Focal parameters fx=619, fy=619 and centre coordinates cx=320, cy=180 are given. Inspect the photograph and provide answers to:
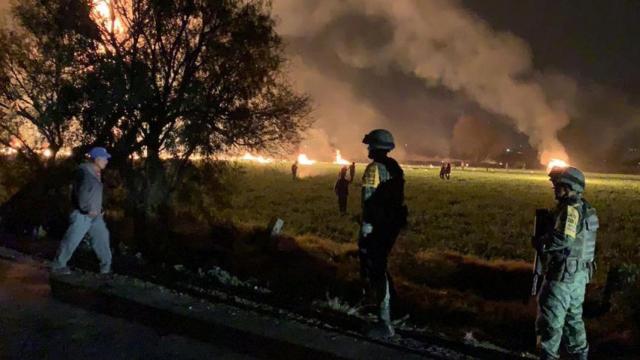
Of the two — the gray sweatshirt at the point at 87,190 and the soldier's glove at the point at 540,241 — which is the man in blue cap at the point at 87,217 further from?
the soldier's glove at the point at 540,241

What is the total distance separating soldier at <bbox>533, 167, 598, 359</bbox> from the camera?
4797mm

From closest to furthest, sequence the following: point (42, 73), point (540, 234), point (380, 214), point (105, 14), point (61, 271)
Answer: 1. point (380, 214)
2. point (540, 234)
3. point (61, 271)
4. point (105, 14)
5. point (42, 73)

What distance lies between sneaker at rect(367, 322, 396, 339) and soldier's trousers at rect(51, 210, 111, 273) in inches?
140

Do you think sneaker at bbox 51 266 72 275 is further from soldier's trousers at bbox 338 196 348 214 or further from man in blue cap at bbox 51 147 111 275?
soldier's trousers at bbox 338 196 348 214

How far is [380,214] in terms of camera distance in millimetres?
4977

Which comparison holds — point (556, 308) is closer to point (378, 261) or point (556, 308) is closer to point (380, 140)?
point (378, 261)

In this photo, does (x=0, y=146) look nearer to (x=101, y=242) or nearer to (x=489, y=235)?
(x=101, y=242)

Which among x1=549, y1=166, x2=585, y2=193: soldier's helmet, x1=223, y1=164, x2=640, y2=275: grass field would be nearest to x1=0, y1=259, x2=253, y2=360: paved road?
x1=549, y1=166, x2=585, y2=193: soldier's helmet

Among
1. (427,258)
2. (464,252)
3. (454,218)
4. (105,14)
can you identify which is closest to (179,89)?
(105,14)

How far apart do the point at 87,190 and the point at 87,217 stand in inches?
12.4

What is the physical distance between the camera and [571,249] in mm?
4820

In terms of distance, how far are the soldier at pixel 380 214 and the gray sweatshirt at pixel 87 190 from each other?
354cm

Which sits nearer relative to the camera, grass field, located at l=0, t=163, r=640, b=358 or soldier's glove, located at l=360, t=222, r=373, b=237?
soldier's glove, located at l=360, t=222, r=373, b=237

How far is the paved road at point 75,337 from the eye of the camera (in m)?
4.71
